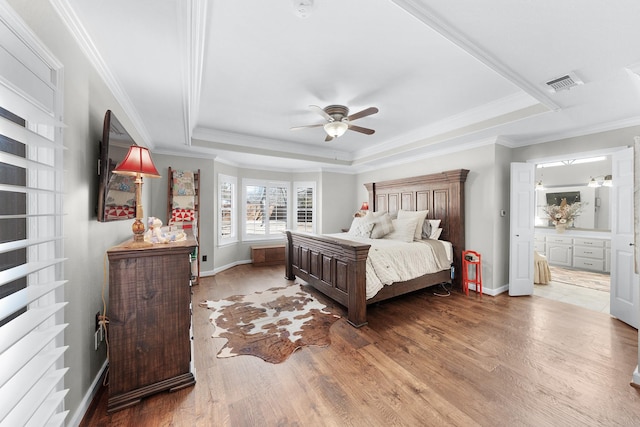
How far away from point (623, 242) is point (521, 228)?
3.38ft

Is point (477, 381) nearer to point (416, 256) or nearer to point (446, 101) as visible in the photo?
point (416, 256)

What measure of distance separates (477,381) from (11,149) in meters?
3.11

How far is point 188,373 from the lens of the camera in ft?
6.19

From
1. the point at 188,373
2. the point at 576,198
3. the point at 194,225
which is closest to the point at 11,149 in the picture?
the point at 188,373

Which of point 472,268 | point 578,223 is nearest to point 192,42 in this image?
point 472,268

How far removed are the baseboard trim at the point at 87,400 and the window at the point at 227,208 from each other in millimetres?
3494

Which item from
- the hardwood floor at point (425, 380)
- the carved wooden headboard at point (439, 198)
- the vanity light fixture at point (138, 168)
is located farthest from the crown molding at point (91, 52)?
the carved wooden headboard at point (439, 198)

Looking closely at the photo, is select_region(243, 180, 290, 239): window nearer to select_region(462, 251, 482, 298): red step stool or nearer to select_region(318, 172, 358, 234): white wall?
select_region(318, 172, 358, 234): white wall

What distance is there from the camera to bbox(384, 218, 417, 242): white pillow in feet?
13.2

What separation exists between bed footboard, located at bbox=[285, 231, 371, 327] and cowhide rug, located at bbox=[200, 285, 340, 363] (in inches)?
10.6

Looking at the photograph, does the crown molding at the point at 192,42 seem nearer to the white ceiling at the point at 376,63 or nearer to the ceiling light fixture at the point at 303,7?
the white ceiling at the point at 376,63

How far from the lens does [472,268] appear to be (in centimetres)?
407

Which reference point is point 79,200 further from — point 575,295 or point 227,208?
point 575,295

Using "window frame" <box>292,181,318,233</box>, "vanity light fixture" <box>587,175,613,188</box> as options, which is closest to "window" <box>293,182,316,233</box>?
"window frame" <box>292,181,318,233</box>
